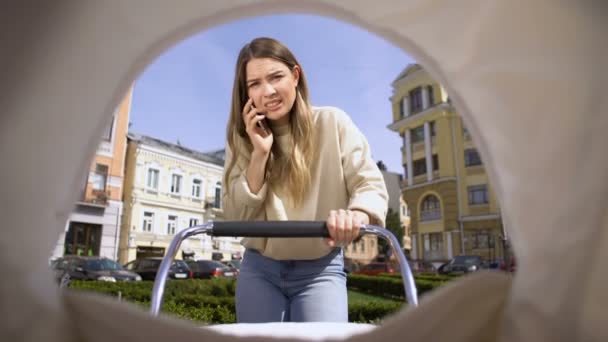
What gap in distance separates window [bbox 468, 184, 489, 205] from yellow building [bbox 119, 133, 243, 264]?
14.3 metres

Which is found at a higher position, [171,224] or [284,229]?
[171,224]

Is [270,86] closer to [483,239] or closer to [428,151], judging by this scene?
[483,239]

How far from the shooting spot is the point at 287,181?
1.58m

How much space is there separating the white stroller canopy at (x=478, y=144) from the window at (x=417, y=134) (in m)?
29.5

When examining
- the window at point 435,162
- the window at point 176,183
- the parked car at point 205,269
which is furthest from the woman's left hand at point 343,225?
the window at point 435,162

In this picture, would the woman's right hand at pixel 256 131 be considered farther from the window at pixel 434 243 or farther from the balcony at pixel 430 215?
the window at pixel 434 243

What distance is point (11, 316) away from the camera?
535mm

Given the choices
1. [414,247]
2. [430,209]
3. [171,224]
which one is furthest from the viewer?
[414,247]

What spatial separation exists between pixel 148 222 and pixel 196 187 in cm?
438

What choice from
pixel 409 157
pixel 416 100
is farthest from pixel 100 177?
pixel 416 100

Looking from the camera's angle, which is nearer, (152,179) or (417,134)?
(152,179)

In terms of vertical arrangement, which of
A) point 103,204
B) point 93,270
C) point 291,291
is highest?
point 103,204

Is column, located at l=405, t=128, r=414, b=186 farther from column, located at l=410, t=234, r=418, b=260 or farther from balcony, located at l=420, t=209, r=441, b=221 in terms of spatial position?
column, located at l=410, t=234, r=418, b=260

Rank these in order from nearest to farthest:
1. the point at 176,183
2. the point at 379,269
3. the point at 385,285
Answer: the point at 385,285 → the point at 379,269 → the point at 176,183
